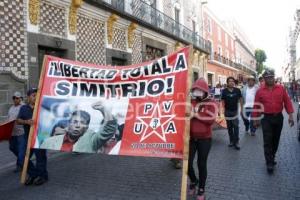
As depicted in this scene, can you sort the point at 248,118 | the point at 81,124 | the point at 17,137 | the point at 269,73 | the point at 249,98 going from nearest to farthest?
the point at 81,124, the point at 269,73, the point at 17,137, the point at 249,98, the point at 248,118

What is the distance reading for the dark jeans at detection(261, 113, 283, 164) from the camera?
20.5 feet

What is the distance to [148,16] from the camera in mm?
19281

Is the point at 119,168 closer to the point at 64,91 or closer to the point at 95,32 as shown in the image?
the point at 64,91

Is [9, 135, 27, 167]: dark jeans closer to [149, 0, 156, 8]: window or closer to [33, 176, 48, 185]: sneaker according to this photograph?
[33, 176, 48, 185]: sneaker

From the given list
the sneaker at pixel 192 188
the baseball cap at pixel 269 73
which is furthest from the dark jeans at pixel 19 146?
the baseball cap at pixel 269 73

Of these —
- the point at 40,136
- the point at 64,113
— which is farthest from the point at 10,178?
the point at 64,113

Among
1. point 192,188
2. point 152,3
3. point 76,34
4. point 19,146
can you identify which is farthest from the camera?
point 152,3

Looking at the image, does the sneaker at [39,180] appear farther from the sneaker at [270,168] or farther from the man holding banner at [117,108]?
the sneaker at [270,168]

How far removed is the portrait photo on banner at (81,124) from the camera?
17.9ft

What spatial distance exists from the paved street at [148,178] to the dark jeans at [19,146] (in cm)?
30

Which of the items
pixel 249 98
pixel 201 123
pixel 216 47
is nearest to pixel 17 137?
pixel 201 123

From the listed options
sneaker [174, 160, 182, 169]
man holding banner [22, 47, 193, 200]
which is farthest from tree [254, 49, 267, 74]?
man holding banner [22, 47, 193, 200]

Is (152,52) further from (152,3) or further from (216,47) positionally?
(216,47)

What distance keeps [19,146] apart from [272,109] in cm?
465
